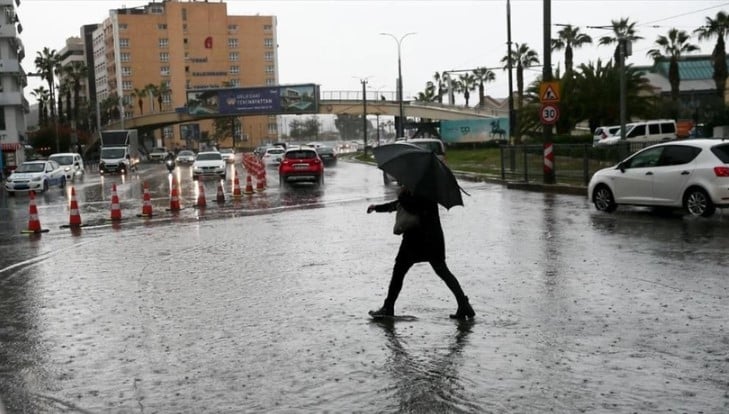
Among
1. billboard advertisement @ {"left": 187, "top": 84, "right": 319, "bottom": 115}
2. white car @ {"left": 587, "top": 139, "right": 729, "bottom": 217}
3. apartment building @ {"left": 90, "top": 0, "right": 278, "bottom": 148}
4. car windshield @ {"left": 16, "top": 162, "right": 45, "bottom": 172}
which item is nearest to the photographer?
white car @ {"left": 587, "top": 139, "right": 729, "bottom": 217}

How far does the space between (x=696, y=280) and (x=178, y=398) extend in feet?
21.5

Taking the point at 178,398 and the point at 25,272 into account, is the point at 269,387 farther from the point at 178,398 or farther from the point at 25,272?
the point at 25,272

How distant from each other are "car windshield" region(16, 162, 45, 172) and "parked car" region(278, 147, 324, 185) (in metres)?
11.5

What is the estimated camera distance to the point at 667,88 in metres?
104

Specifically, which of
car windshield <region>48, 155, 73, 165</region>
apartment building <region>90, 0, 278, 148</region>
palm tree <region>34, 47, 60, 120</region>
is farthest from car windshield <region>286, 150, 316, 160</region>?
apartment building <region>90, 0, 278, 148</region>

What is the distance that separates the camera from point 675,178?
54.3ft

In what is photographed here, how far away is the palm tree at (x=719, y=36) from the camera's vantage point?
67000mm

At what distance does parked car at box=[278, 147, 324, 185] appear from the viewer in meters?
34.2

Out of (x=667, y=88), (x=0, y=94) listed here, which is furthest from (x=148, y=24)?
(x=667, y=88)

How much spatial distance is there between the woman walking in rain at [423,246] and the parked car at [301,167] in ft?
86.3

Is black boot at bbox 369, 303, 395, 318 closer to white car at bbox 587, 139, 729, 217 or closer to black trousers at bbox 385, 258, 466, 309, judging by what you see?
black trousers at bbox 385, 258, 466, 309

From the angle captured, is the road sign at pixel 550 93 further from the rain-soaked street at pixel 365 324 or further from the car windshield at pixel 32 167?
the car windshield at pixel 32 167

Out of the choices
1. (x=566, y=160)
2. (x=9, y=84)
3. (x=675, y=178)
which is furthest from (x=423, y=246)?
(x=9, y=84)

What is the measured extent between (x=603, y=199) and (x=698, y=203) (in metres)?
2.74
